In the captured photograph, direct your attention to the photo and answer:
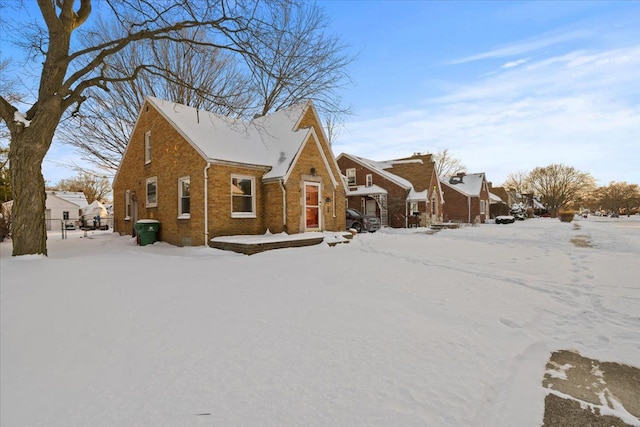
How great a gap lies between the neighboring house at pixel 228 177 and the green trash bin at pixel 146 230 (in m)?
0.34

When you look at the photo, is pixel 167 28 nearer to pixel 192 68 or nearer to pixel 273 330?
pixel 273 330

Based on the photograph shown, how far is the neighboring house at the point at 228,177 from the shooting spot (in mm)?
12922

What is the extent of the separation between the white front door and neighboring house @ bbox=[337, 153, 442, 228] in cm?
1201

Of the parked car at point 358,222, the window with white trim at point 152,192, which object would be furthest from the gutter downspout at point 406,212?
the window with white trim at point 152,192

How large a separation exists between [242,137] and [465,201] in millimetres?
29828

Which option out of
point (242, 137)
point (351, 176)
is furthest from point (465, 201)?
point (242, 137)

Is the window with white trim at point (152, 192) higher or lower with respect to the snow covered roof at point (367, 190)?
lower

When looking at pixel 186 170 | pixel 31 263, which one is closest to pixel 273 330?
pixel 31 263

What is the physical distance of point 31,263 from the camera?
751 centimetres

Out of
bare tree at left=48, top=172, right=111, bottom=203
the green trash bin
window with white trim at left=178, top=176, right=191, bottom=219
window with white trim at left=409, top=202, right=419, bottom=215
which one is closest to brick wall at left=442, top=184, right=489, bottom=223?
window with white trim at left=409, top=202, right=419, bottom=215

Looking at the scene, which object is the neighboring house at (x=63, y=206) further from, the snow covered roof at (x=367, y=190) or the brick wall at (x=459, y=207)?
the brick wall at (x=459, y=207)

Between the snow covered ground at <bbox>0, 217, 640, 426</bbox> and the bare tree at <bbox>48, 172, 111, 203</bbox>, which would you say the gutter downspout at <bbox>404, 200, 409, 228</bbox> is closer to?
the snow covered ground at <bbox>0, 217, 640, 426</bbox>

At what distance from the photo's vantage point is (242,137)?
15648 millimetres

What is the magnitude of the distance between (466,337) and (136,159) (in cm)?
1835
